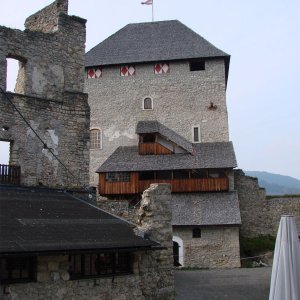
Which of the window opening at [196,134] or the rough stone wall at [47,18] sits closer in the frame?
the rough stone wall at [47,18]

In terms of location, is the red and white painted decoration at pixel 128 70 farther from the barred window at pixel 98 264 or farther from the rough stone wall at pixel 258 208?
the barred window at pixel 98 264

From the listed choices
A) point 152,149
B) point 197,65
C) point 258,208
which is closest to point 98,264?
point 152,149

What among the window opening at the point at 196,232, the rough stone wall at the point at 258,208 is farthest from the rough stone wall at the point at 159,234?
the rough stone wall at the point at 258,208

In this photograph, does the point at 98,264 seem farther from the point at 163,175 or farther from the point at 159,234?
the point at 163,175

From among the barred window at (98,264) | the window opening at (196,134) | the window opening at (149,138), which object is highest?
the window opening at (196,134)

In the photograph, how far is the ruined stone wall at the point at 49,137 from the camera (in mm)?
13625

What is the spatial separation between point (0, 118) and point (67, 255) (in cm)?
523

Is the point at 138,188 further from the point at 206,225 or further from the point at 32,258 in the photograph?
the point at 32,258

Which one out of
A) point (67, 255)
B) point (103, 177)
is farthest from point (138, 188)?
point (67, 255)

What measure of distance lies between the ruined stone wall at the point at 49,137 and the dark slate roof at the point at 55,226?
3.76 feet

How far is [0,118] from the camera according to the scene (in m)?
13.3

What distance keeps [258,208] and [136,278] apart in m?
19.9

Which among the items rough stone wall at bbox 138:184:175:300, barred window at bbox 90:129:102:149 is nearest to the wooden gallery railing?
rough stone wall at bbox 138:184:175:300

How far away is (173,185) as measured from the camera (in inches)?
1080
